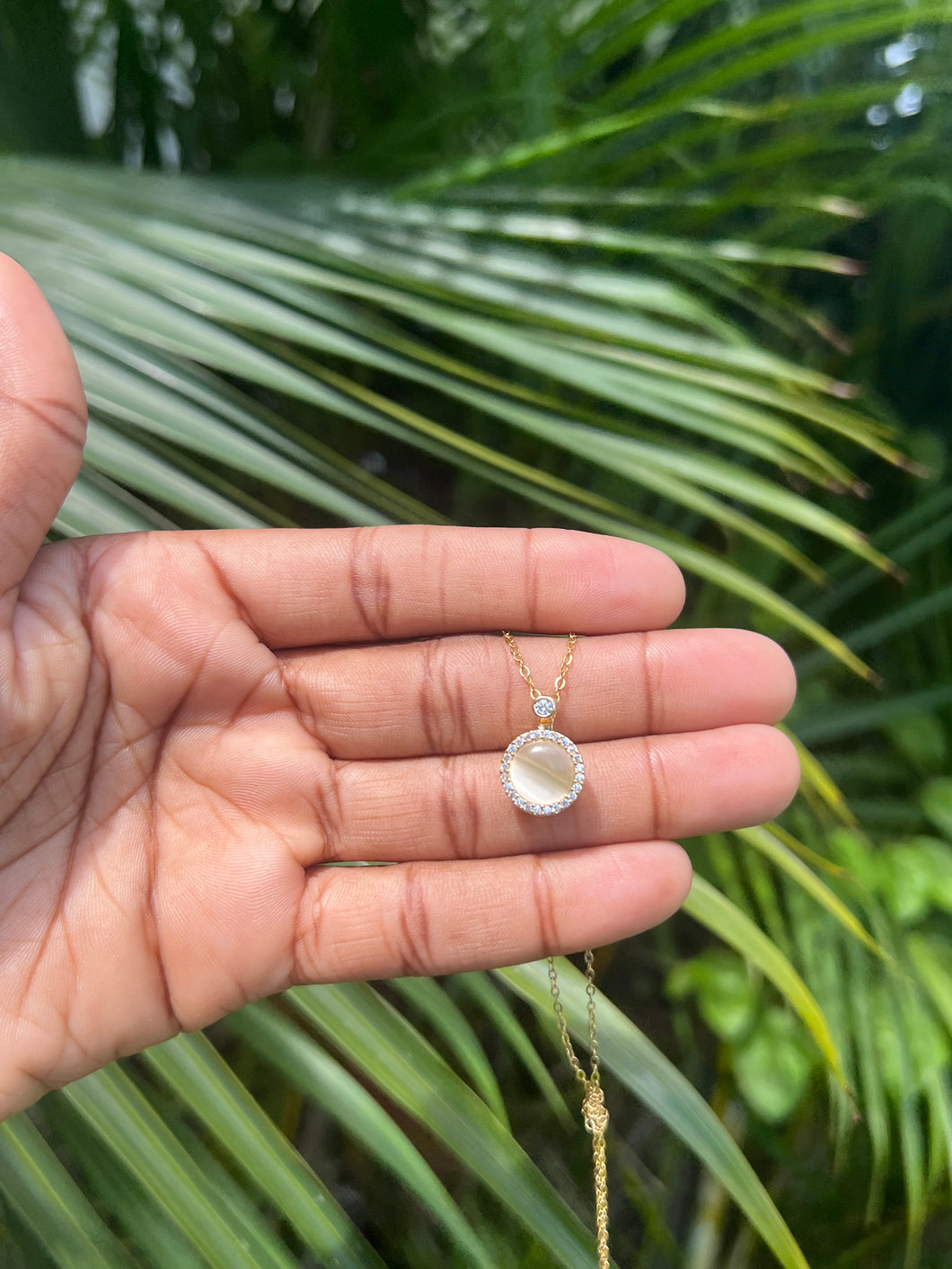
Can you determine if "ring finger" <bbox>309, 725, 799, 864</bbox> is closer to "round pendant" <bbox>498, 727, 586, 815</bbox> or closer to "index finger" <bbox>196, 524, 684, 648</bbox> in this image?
"round pendant" <bbox>498, 727, 586, 815</bbox>

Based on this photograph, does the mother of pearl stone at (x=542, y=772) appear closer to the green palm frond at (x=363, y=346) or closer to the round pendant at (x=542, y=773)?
the round pendant at (x=542, y=773)

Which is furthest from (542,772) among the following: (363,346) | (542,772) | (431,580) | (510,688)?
(363,346)

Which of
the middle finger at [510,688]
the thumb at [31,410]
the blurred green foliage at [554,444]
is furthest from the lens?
the middle finger at [510,688]

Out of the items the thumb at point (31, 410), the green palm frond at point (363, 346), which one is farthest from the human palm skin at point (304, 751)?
the green palm frond at point (363, 346)

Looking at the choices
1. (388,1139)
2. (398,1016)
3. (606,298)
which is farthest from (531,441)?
(388,1139)

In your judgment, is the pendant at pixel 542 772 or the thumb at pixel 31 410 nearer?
the thumb at pixel 31 410

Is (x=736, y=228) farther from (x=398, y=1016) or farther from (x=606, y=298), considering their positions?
(x=398, y=1016)

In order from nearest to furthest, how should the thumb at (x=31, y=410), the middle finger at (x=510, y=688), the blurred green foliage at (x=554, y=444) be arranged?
1. the thumb at (x=31, y=410)
2. the blurred green foliage at (x=554, y=444)
3. the middle finger at (x=510, y=688)

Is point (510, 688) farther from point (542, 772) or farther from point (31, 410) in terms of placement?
point (31, 410)
